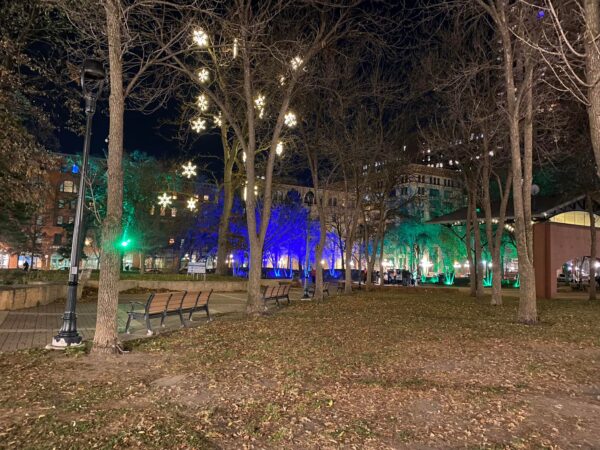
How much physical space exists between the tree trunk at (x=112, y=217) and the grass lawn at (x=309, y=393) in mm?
517

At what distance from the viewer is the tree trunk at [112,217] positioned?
7.60 meters

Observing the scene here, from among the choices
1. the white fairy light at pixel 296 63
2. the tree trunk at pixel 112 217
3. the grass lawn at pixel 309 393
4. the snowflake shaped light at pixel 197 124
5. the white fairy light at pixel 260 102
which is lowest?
the grass lawn at pixel 309 393

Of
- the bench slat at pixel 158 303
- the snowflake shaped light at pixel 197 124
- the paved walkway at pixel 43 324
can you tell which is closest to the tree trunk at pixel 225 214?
the snowflake shaped light at pixel 197 124

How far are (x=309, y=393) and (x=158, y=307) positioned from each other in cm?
557

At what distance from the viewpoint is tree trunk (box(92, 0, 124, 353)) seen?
299 inches

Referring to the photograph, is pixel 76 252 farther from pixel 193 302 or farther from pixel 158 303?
pixel 193 302

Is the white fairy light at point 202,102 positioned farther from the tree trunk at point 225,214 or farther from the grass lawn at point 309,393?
the tree trunk at point 225,214

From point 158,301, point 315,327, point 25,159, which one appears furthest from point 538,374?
point 25,159

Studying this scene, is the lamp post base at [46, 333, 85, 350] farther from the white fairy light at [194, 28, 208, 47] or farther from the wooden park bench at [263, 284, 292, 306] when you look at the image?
the wooden park bench at [263, 284, 292, 306]

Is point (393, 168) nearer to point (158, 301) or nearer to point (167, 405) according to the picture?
point (158, 301)

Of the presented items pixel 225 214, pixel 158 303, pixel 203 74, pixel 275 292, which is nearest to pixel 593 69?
pixel 158 303

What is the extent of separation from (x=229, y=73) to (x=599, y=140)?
39.8 ft

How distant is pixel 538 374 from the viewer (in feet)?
22.2

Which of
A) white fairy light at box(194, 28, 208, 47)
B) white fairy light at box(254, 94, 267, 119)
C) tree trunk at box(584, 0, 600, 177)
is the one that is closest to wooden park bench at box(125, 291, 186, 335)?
white fairy light at box(194, 28, 208, 47)
